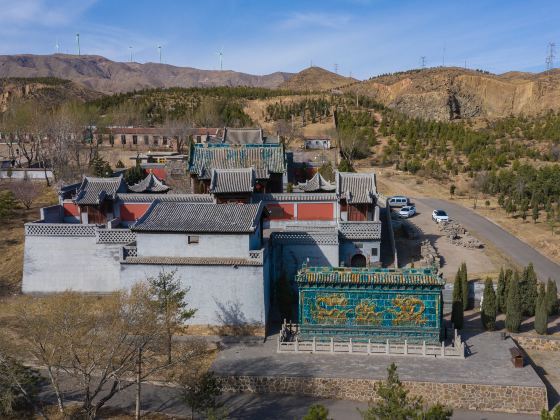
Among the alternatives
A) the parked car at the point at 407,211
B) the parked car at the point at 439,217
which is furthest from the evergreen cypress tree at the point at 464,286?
the parked car at the point at 407,211

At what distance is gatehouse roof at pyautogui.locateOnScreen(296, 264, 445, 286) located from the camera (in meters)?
19.3

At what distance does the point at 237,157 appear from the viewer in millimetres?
34031

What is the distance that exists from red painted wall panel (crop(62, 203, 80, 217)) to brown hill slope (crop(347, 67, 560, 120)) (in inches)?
2811

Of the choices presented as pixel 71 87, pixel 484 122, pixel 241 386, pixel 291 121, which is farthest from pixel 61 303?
pixel 71 87

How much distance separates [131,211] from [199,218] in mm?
8345

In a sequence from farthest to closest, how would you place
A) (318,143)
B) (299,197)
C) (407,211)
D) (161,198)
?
(318,143)
(407,211)
(299,197)
(161,198)

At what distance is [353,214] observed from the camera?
2862 cm

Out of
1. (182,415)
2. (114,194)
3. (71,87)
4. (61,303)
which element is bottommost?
(182,415)

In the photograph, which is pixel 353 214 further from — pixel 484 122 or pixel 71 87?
pixel 71 87

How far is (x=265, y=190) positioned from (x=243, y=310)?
13.4 m

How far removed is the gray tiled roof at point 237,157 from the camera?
33.6 m

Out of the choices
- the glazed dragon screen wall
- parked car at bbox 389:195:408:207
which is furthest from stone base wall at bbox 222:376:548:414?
parked car at bbox 389:195:408:207

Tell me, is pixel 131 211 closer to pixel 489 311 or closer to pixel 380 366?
pixel 380 366

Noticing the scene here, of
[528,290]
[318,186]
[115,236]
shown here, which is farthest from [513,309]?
[115,236]
